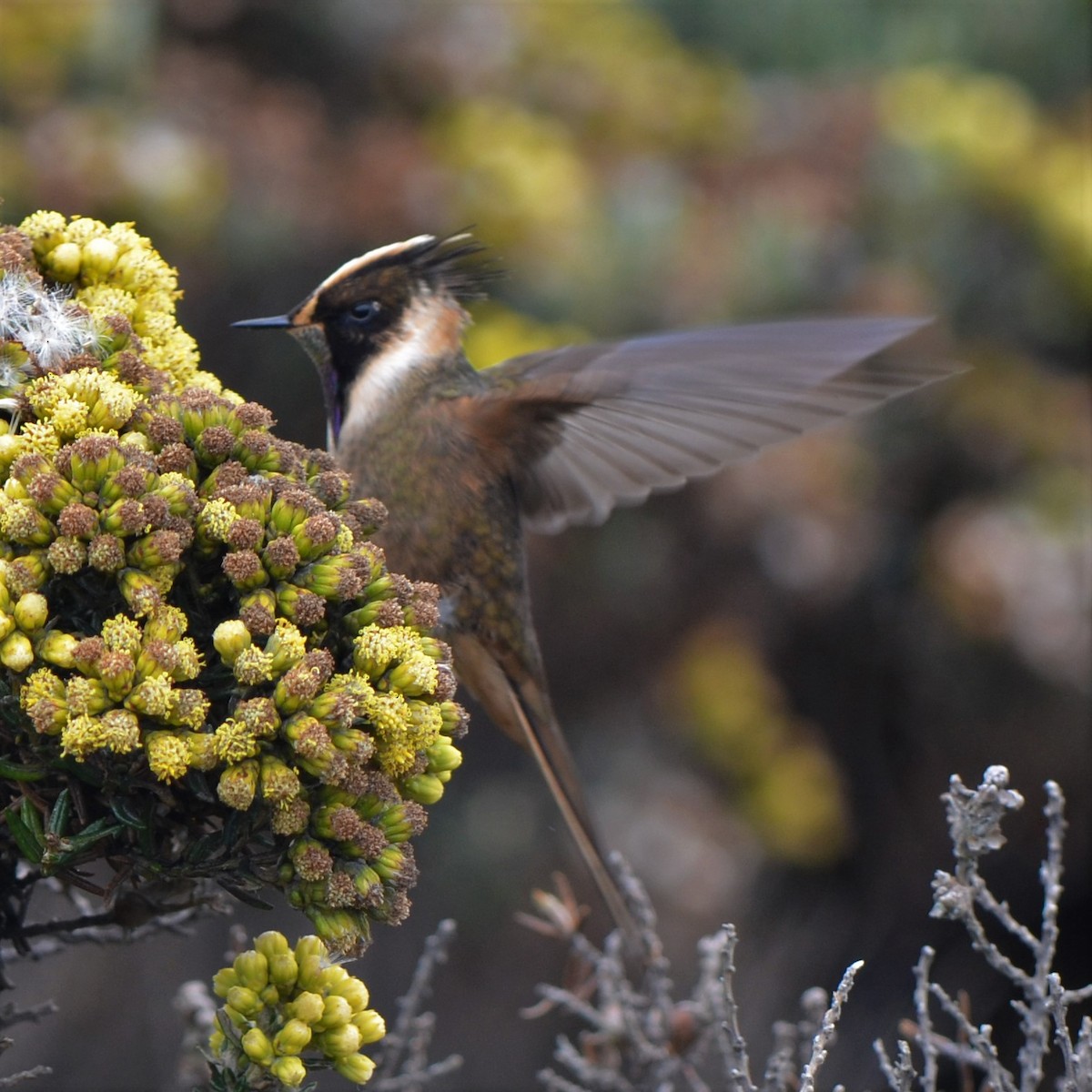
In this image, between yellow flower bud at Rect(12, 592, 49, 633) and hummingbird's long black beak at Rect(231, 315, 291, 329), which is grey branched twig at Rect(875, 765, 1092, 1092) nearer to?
yellow flower bud at Rect(12, 592, 49, 633)

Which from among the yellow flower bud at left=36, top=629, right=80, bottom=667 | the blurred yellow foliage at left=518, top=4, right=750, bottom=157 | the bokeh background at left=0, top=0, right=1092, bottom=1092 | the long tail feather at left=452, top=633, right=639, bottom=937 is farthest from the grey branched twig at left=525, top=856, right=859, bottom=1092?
the blurred yellow foliage at left=518, top=4, right=750, bottom=157

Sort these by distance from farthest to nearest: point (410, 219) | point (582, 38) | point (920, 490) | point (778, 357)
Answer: point (582, 38) < point (920, 490) < point (410, 219) < point (778, 357)

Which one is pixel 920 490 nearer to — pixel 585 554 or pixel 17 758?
pixel 585 554

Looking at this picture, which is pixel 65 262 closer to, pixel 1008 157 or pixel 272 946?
pixel 272 946

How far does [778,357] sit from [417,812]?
3.95 ft

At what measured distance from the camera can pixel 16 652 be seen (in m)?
1.23

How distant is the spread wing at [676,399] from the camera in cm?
227

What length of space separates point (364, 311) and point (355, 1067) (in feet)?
4.66

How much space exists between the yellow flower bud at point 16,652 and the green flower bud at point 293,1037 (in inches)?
15.3

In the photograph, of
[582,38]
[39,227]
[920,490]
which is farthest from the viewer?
[582,38]

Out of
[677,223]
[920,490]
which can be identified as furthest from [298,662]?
[920,490]

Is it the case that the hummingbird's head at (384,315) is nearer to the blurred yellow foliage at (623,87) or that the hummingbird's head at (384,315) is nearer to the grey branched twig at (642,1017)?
the grey branched twig at (642,1017)

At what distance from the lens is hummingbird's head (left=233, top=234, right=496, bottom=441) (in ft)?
7.75

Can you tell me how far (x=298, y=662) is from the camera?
1.26 metres
